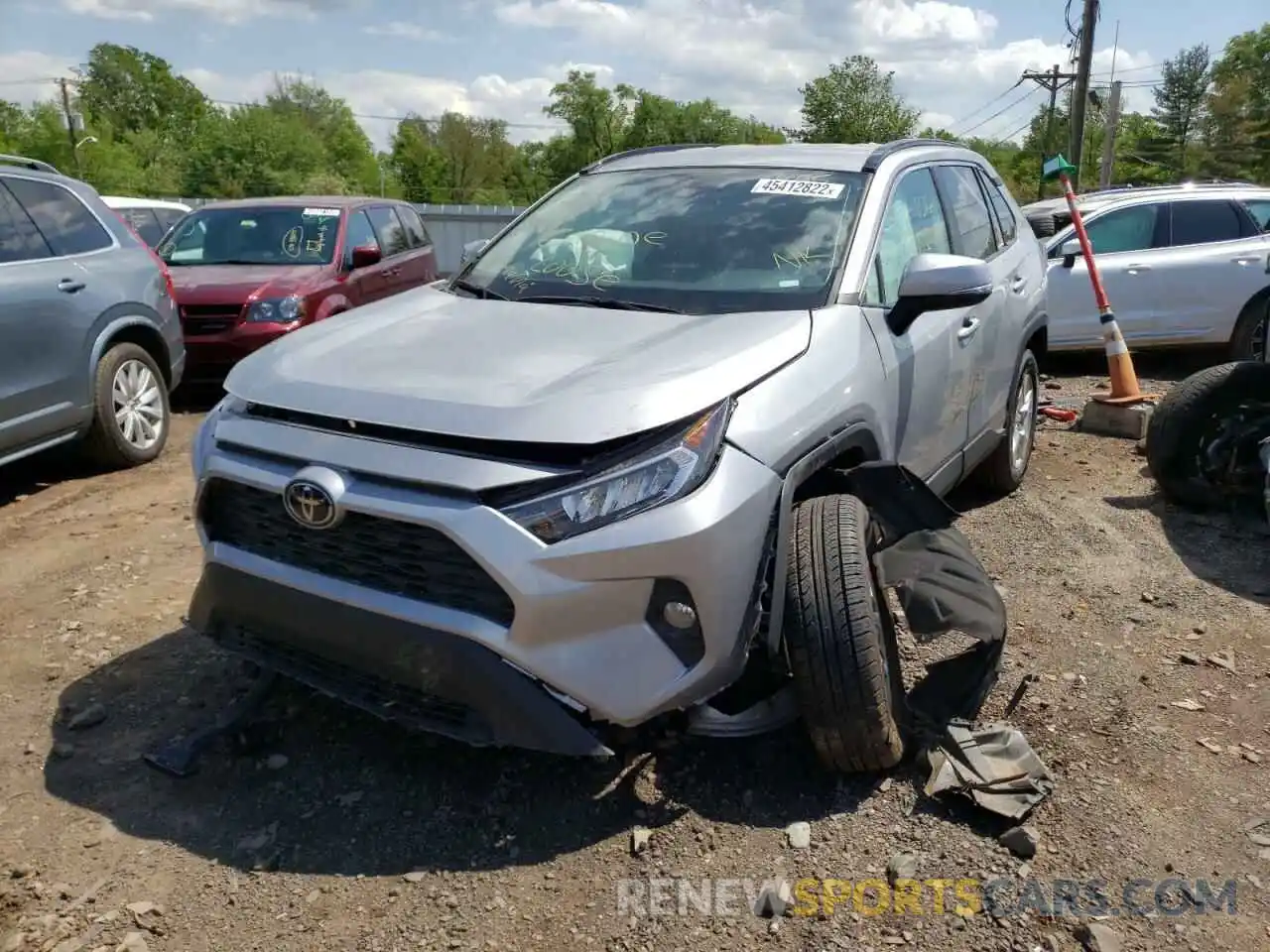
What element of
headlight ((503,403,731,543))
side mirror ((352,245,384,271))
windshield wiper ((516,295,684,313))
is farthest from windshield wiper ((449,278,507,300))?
side mirror ((352,245,384,271))

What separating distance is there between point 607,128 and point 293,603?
2657 inches

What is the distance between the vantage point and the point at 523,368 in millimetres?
2787

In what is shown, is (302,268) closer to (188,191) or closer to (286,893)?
(286,893)

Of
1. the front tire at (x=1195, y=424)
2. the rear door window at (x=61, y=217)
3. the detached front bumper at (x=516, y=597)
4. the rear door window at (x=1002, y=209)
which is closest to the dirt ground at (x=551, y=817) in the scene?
the detached front bumper at (x=516, y=597)

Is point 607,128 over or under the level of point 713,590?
over

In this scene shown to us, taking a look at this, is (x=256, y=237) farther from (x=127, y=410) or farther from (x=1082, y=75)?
(x=1082, y=75)

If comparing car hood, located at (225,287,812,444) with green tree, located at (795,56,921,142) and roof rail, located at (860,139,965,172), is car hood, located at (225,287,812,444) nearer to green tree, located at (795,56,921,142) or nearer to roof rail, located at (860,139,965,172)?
roof rail, located at (860,139,965,172)

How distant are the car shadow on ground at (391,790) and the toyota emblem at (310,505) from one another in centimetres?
84

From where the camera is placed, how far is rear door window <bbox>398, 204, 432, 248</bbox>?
419 inches

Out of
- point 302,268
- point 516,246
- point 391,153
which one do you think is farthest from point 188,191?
point 516,246

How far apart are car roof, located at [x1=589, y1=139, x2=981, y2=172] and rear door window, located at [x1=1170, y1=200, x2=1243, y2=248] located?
5.79m

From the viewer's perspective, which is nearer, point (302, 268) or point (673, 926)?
point (673, 926)

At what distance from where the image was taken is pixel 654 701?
8.21 ft

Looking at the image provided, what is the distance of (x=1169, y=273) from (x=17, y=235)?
8.78m
